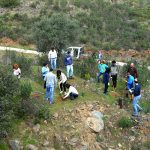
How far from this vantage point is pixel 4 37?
3988 cm

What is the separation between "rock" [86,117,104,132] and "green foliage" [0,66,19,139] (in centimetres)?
351

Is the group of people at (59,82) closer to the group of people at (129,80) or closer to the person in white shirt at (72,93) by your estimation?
the person in white shirt at (72,93)

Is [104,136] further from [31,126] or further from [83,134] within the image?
[31,126]

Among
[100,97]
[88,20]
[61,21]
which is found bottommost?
[88,20]

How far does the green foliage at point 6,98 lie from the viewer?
16297mm

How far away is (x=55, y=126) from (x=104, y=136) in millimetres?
2227

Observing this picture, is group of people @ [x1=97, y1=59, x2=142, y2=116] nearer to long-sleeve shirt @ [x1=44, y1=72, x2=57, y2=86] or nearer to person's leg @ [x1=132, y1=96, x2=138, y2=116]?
person's leg @ [x1=132, y1=96, x2=138, y2=116]

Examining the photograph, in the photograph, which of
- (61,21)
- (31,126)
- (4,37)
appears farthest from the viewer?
(4,37)

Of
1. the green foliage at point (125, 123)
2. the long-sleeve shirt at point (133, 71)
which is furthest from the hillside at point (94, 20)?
the green foliage at point (125, 123)

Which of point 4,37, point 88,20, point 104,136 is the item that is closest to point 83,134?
point 104,136

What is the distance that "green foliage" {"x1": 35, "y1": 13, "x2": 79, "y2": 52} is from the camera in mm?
25531

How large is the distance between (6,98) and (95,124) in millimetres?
4396

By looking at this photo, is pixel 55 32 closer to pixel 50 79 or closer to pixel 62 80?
pixel 62 80

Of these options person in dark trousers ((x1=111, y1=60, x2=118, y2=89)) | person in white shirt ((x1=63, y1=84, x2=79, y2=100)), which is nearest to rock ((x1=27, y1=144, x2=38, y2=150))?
person in white shirt ((x1=63, y1=84, x2=79, y2=100))
